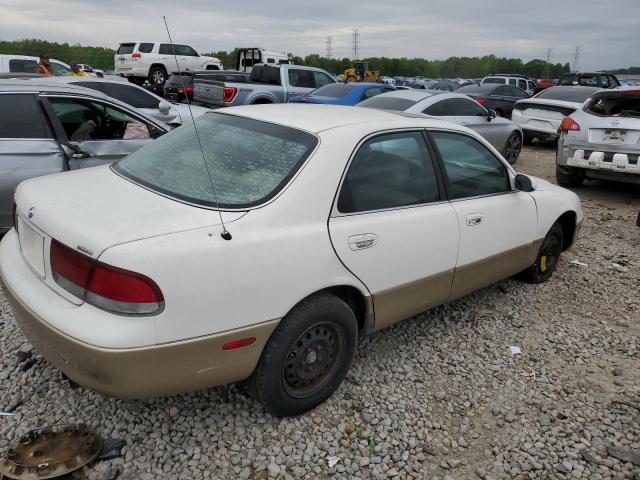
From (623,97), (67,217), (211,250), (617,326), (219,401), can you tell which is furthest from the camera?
(623,97)

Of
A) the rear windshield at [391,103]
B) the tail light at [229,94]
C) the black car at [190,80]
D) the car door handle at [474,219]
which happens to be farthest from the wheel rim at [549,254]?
the black car at [190,80]

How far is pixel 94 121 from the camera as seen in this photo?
525 cm

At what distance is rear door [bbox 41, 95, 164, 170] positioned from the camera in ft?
15.5

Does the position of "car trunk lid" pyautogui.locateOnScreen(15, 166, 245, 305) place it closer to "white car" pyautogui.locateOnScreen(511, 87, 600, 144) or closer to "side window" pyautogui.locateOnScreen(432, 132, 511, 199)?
"side window" pyautogui.locateOnScreen(432, 132, 511, 199)

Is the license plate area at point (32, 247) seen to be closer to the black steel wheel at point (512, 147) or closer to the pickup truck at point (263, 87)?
the black steel wheel at point (512, 147)

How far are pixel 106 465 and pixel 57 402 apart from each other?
592mm

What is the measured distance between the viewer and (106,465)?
2.34 metres

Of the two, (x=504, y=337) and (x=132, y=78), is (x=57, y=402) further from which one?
(x=132, y=78)

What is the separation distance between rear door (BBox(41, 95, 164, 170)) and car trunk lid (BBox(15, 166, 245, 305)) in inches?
84.8

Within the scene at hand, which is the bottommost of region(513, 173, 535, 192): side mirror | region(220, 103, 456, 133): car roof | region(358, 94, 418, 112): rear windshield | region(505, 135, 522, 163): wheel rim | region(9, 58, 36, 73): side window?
region(505, 135, 522, 163): wheel rim

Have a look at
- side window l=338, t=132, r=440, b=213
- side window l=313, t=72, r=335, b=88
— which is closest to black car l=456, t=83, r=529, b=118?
side window l=313, t=72, r=335, b=88

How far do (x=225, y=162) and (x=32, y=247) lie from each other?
1.03 metres

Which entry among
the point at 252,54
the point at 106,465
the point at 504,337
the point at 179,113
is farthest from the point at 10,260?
the point at 252,54

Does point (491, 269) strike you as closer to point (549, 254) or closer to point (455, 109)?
point (549, 254)
